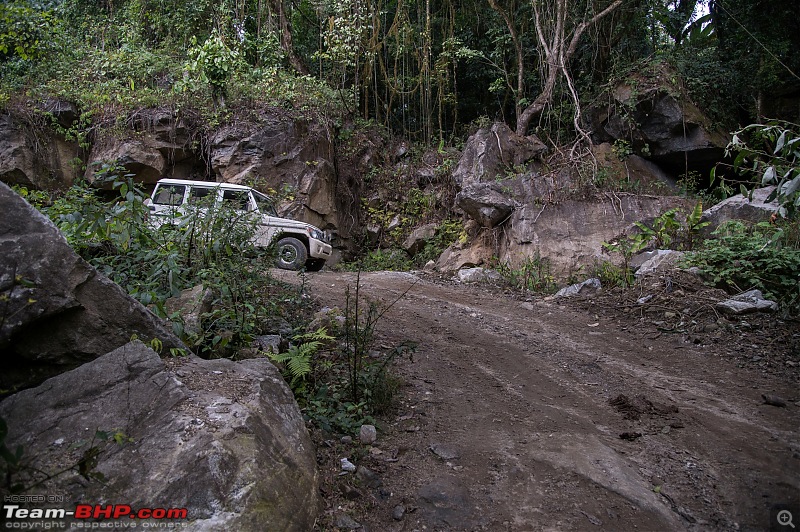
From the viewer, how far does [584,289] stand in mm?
7652

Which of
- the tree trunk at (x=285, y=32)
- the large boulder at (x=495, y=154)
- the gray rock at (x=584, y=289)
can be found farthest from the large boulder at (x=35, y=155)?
the gray rock at (x=584, y=289)

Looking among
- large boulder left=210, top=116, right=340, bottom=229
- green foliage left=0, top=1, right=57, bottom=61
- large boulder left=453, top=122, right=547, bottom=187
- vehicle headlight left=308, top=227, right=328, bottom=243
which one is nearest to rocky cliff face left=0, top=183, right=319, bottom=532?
green foliage left=0, top=1, right=57, bottom=61

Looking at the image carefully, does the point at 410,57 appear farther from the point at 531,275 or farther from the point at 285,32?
the point at 531,275

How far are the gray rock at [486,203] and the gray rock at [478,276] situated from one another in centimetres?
125

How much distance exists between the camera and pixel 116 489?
2.04 meters

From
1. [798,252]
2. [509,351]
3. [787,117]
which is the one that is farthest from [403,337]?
[787,117]

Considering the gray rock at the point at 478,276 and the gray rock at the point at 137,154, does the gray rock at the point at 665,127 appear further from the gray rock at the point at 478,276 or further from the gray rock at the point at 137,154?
the gray rock at the point at 137,154

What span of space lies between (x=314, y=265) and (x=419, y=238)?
2.88 metres

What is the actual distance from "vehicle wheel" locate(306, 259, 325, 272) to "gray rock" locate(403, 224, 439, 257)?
256 cm

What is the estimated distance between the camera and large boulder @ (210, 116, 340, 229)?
1250cm

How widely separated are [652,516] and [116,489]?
253cm

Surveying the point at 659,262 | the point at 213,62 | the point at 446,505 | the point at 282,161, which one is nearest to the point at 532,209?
the point at 659,262

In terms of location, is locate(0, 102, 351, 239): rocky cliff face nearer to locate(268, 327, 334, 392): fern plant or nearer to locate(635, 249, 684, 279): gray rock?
locate(635, 249, 684, 279): gray rock

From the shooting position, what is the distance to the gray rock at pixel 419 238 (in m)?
12.2
